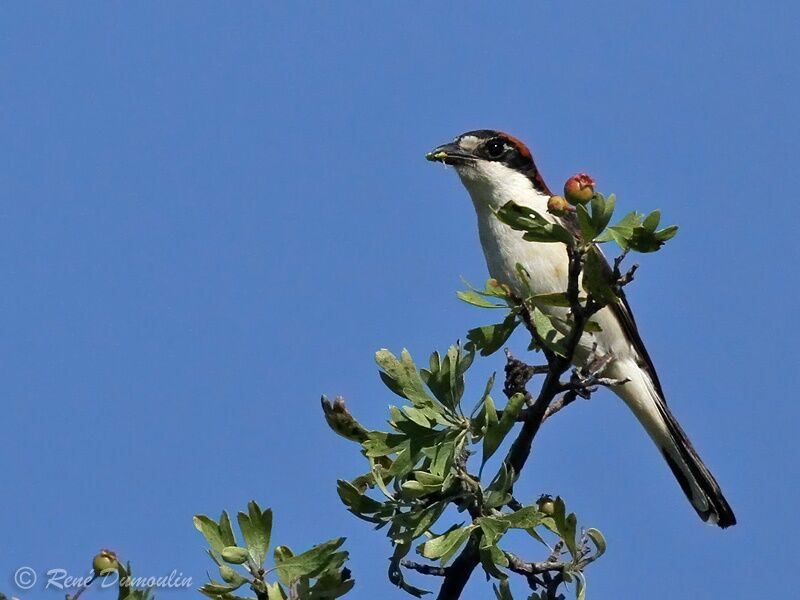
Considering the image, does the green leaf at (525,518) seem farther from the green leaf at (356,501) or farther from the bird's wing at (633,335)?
the bird's wing at (633,335)

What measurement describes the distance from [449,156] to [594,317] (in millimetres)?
1439

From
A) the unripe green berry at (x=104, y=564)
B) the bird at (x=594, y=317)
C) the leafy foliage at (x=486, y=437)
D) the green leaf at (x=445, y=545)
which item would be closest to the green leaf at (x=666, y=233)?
the leafy foliage at (x=486, y=437)

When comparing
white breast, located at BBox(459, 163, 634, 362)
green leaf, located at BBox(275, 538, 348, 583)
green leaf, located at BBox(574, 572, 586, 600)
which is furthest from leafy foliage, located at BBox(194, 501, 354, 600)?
white breast, located at BBox(459, 163, 634, 362)

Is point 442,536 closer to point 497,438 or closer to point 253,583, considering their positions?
point 497,438

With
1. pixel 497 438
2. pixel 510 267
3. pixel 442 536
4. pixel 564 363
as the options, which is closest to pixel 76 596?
pixel 442 536

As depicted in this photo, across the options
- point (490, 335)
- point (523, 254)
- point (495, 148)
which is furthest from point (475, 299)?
point (495, 148)

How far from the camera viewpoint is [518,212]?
12.2ft

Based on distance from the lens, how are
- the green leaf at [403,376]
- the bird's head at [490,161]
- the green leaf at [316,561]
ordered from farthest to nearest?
the bird's head at [490,161]
the green leaf at [403,376]
the green leaf at [316,561]

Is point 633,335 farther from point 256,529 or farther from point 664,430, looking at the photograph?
point 256,529

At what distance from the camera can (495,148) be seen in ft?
24.8

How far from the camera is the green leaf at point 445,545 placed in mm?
3643

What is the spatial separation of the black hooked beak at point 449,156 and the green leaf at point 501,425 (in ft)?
12.7

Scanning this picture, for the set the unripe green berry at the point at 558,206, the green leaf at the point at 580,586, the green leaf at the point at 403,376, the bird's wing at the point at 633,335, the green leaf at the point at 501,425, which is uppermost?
the bird's wing at the point at 633,335

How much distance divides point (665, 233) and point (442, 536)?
3.96ft
